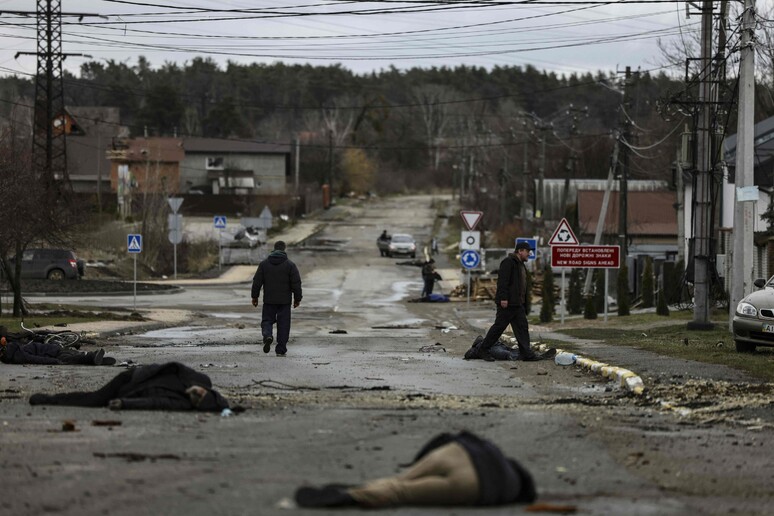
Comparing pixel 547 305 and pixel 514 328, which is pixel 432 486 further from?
pixel 547 305

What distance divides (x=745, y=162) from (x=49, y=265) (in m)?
37.3

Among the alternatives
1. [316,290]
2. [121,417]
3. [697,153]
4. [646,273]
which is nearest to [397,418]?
[121,417]

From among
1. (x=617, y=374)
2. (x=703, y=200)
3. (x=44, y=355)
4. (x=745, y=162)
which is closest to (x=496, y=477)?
(x=617, y=374)

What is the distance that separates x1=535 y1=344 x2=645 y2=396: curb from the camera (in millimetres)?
15000

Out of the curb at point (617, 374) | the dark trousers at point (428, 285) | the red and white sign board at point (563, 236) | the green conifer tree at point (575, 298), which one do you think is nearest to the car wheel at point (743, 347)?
the curb at point (617, 374)

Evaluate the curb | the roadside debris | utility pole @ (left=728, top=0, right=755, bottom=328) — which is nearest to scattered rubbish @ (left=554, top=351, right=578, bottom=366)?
the curb

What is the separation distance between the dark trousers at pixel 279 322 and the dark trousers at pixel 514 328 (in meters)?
3.34

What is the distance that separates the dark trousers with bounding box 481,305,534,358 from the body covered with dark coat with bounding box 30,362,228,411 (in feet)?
28.3

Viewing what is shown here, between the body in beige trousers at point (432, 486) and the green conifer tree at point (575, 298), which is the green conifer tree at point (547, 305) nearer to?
the green conifer tree at point (575, 298)

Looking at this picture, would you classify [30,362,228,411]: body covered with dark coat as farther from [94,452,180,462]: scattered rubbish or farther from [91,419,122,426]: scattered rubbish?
[94,452,180,462]: scattered rubbish

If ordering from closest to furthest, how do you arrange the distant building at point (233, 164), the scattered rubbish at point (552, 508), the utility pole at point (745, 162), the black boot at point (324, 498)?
the black boot at point (324, 498), the scattered rubbish at point (552, 508), the utility pole at point (745, 162), the distant building at point (233, 164)

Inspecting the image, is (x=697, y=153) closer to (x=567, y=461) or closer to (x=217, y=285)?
(x=567, y=461)

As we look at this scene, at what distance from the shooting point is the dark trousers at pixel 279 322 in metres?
21.0

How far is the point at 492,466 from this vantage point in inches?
293
